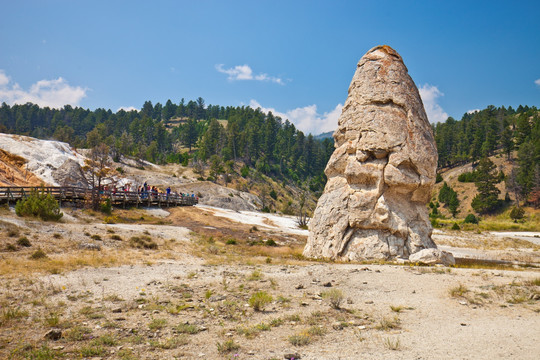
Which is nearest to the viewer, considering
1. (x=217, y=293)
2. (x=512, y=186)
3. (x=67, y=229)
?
(x=217, y=293)

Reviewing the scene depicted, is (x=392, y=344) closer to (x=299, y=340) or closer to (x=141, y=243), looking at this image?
(x=299, y=340)

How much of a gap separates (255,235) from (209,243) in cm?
819

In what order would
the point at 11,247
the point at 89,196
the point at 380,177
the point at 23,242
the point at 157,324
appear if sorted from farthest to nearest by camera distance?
the point at 89,196 < the point at 380,177 < the point at 23,242 < the point at 11,247 < the point at 157,324

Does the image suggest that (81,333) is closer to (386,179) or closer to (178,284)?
(178,284)

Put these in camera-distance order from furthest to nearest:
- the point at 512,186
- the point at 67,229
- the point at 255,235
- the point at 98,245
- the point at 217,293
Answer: the point at 512,186 < the point at 255,235 < the point at 67,229 < the point at 98,245 < the point at 217,293

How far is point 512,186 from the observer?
269 feet

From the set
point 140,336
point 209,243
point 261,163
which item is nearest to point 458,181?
point 261,163

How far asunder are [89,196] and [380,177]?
30826mm

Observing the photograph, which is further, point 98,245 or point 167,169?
point 167,169

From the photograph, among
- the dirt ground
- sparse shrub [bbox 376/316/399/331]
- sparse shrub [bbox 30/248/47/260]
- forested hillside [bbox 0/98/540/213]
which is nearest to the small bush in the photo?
the dirt ground

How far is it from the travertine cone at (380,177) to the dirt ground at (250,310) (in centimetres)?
515

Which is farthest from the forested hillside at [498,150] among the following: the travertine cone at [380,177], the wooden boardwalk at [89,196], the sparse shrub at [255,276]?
the sparse shrub at [255,276]

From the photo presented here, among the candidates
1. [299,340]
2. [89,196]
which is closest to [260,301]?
[299,340]

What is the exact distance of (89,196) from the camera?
36.5m
